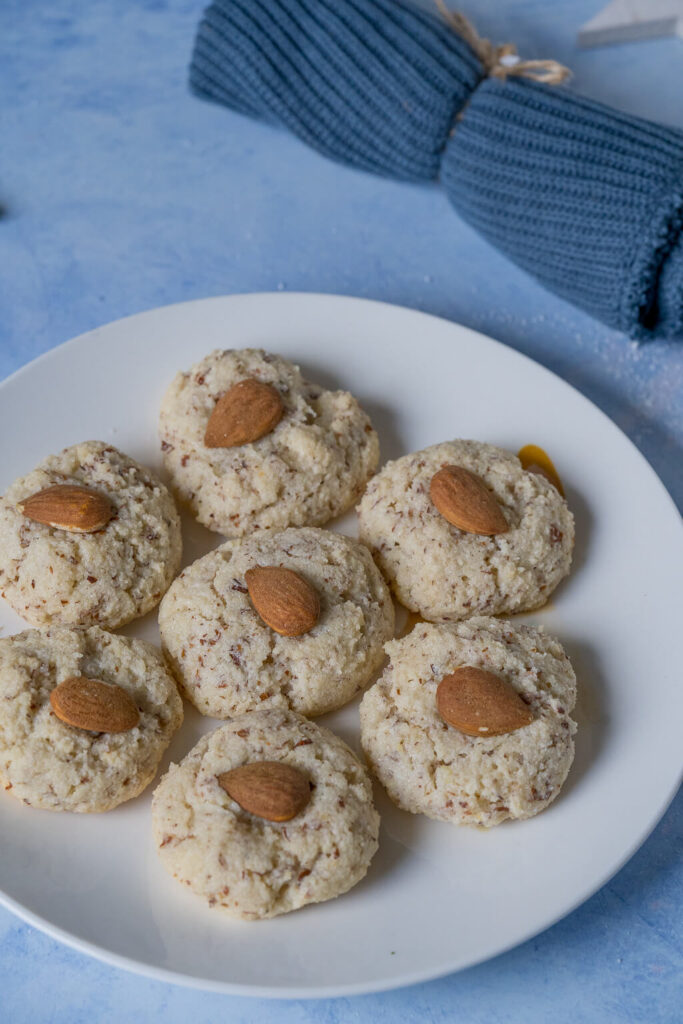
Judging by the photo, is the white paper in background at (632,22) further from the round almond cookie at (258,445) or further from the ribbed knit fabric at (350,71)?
the round almond cookie at (258,445)

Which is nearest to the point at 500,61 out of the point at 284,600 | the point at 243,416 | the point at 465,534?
the point at 243,416

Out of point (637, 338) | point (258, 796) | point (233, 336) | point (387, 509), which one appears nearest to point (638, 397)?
point (637, 338)

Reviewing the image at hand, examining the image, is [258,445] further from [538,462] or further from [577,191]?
[577,191]

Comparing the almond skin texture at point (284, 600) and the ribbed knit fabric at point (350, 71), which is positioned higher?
the ribbed knit fabric at point (350, 71)

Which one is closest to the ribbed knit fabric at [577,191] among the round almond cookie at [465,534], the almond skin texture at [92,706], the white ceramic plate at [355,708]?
the white ceramic plate at [355,708]

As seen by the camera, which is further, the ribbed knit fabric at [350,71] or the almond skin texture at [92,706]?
the ribbed knit fabric at [350,71]

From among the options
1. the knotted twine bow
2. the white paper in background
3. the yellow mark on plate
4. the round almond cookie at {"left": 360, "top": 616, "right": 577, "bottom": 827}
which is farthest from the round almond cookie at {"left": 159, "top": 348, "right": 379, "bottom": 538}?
the white paper in background
